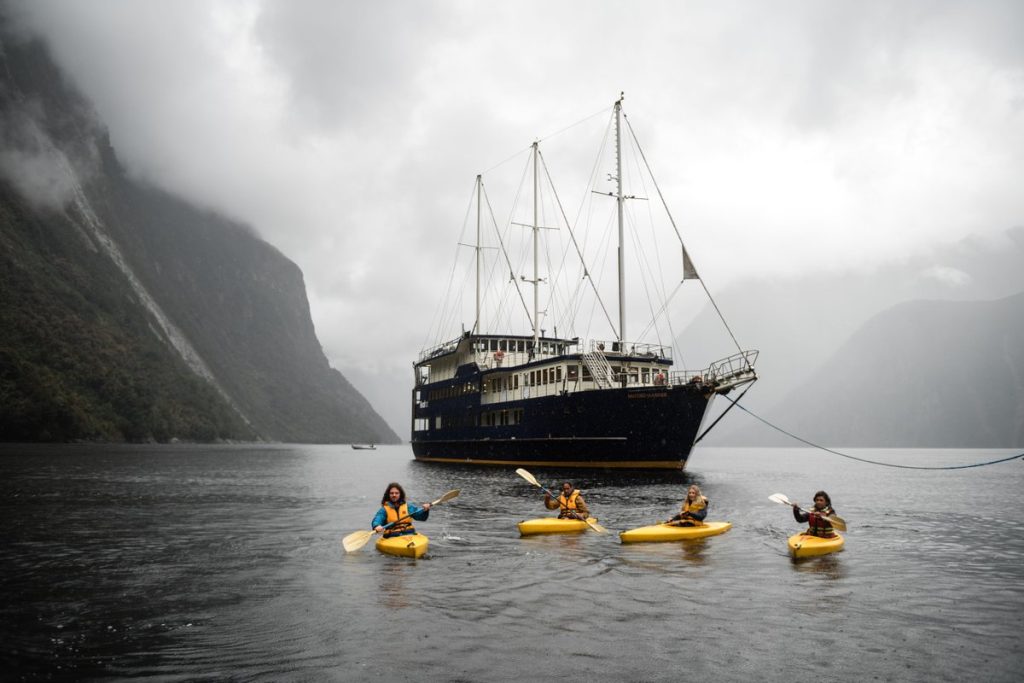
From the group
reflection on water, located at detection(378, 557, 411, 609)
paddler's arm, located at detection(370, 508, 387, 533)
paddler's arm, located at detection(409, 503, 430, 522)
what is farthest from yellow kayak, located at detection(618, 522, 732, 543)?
paddler's arm, located at detection(370, 508, 387, 533)

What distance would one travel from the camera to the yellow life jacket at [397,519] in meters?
18.8

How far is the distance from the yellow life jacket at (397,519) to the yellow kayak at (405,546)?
9.6 inches

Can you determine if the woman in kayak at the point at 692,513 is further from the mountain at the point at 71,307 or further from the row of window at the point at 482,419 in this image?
the mountain at the point at 71,307

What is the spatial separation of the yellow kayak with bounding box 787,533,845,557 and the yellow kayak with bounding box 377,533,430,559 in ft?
31.4

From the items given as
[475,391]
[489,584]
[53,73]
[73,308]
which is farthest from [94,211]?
[489,584]

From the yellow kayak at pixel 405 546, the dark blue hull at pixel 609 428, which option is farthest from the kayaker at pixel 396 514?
the dark blue hull at pixel 609 428

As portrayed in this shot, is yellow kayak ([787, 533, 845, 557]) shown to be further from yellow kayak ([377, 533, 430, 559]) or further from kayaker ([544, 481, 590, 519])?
yellow kayak ([377, 533, 430, 559])

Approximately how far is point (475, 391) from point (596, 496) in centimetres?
2911

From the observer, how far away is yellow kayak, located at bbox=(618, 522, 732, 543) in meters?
20.4

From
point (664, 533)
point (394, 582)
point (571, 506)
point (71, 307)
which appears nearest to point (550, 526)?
point (571, 506)

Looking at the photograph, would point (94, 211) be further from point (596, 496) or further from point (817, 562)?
point (817, 562)

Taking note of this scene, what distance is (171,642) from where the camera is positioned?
10625 mm

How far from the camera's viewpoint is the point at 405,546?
17.9 metres

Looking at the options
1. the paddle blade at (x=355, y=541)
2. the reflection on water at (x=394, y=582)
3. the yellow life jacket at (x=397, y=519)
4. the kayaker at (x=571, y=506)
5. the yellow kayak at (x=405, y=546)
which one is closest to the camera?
the reflection on water at (x=394, y=582)
